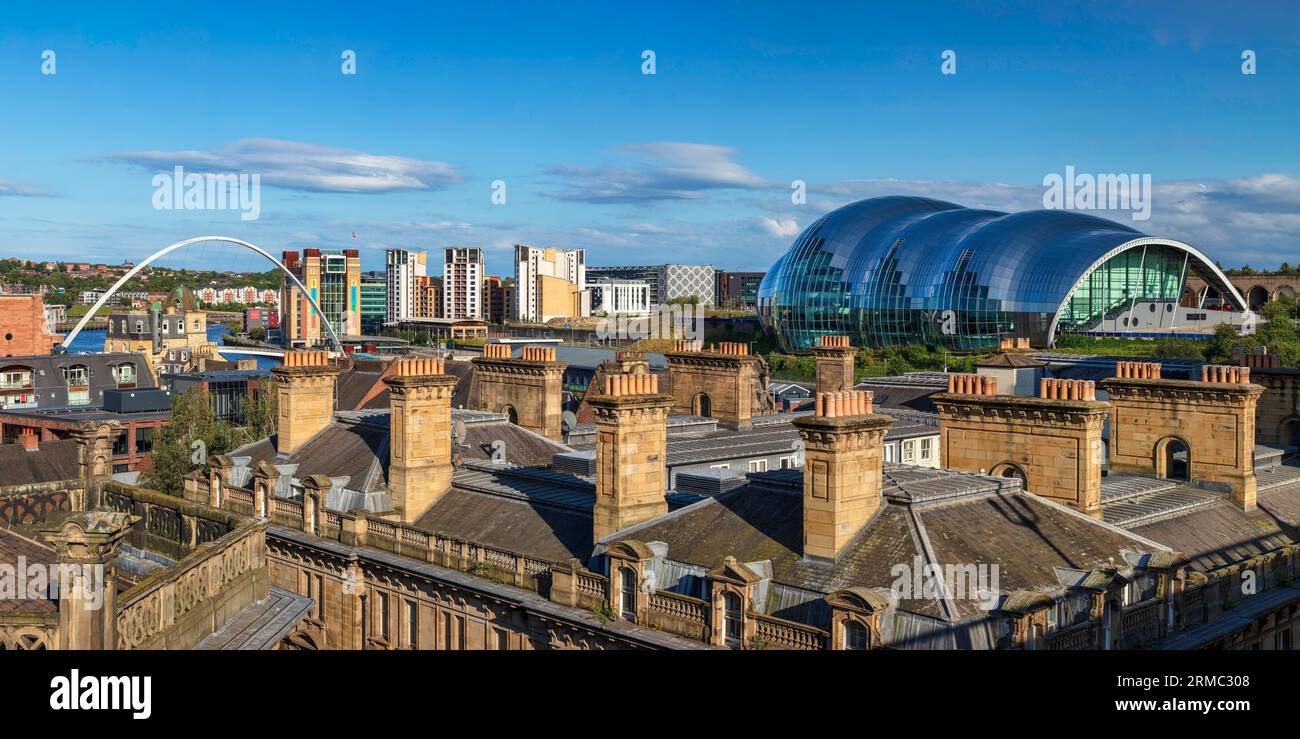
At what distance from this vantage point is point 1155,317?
143 meters

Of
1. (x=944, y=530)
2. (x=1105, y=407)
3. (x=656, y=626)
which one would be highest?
(x=1105, y=407)

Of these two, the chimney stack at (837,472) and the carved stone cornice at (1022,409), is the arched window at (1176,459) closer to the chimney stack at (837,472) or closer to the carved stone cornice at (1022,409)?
the carved stone cornice at (1022,409)

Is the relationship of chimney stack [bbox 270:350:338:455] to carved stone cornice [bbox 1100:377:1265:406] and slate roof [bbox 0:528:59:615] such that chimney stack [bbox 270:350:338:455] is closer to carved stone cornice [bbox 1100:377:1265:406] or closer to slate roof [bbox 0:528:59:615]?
slate roof [bbox 0:528:59:615]

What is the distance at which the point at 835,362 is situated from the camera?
53.9 m

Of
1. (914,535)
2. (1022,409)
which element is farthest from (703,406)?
(914,535)

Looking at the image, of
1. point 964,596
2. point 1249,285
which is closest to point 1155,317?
point 1249,285

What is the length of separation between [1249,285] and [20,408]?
158779 millimetres

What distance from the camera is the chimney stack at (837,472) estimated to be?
84.2 feet

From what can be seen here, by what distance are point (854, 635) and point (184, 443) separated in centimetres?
4253

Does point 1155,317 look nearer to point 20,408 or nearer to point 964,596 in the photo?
point 20,408

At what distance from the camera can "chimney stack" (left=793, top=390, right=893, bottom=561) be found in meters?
25.7

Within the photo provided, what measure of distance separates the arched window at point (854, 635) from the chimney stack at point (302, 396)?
84.6 ft

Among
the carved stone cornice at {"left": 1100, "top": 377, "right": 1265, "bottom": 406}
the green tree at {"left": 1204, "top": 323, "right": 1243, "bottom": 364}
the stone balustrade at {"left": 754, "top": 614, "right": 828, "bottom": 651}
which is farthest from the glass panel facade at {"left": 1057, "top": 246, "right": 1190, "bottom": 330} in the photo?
the stone balustrade at {"left": 754, "top": 614, "right": 828, "bottom": 651}

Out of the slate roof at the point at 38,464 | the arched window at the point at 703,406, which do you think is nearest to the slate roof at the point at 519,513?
the arched window at the point at 703,406
